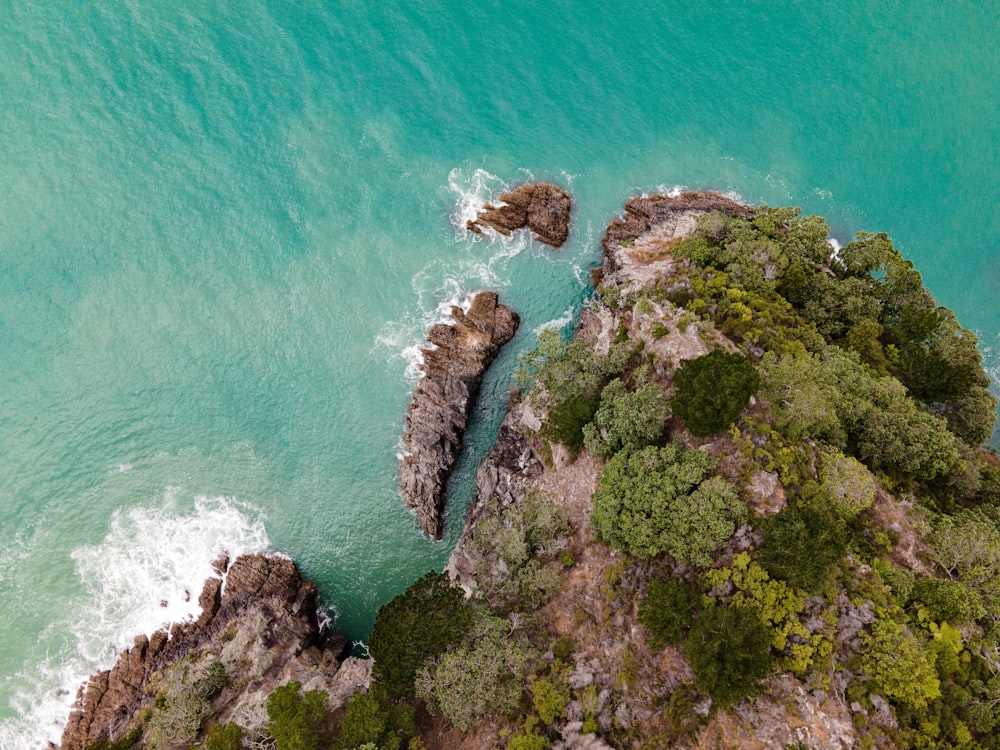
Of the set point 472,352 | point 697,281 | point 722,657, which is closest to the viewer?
point 722,657

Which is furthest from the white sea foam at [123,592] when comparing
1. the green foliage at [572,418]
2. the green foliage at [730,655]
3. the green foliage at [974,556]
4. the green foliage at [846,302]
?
the green foliage at [974,556]

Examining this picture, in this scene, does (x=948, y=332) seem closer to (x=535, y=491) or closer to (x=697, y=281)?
(x=697, y=281)

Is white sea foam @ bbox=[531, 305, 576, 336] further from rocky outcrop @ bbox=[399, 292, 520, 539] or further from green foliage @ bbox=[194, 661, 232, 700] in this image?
green foliage @ bbox=[194, 661, 232, 700]

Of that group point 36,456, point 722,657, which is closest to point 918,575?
point 722,657

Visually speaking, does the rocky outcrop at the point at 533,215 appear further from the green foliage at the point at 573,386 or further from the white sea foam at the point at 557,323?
the green foliage at the point at 573,386

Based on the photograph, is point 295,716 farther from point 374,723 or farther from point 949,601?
point 949,601

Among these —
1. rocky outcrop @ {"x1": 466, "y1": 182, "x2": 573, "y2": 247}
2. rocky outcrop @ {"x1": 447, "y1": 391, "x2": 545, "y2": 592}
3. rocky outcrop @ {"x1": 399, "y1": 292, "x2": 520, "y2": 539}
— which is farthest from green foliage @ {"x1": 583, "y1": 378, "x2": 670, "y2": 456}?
rocky outcrop @ {"x1": 466, "y1": 182, "x2": 573, "y2": 247}
